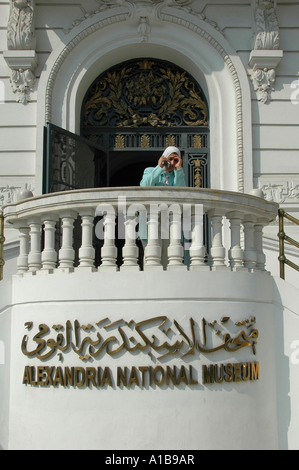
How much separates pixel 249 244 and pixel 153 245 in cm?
110

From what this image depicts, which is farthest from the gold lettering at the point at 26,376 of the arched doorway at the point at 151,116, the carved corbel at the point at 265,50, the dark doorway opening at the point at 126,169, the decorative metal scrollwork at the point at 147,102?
the dark doorway opening at the point at 126,169

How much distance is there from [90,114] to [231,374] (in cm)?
599

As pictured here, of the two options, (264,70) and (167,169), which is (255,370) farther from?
(264,70)

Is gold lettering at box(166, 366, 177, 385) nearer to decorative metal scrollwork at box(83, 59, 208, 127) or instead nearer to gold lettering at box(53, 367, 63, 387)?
gold lettering at box(53, 367, 63, 387)

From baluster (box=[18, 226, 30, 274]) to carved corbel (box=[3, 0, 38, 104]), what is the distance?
386 centimetres

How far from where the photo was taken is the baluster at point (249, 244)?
239 inches

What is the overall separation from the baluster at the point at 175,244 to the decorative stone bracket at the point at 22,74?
481 centimetres

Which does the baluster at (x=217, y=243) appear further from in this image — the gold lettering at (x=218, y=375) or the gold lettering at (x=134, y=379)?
the gold lettering at (x=134, y=379)

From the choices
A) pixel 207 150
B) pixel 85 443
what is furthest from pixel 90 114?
pixel 85 443

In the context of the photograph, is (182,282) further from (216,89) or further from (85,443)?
(216,89)

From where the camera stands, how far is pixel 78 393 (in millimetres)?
5480

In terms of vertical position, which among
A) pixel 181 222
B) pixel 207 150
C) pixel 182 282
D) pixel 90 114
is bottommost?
pixel 182 282

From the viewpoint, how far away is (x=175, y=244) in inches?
225

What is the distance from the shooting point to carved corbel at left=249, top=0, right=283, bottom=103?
31.0 ft
